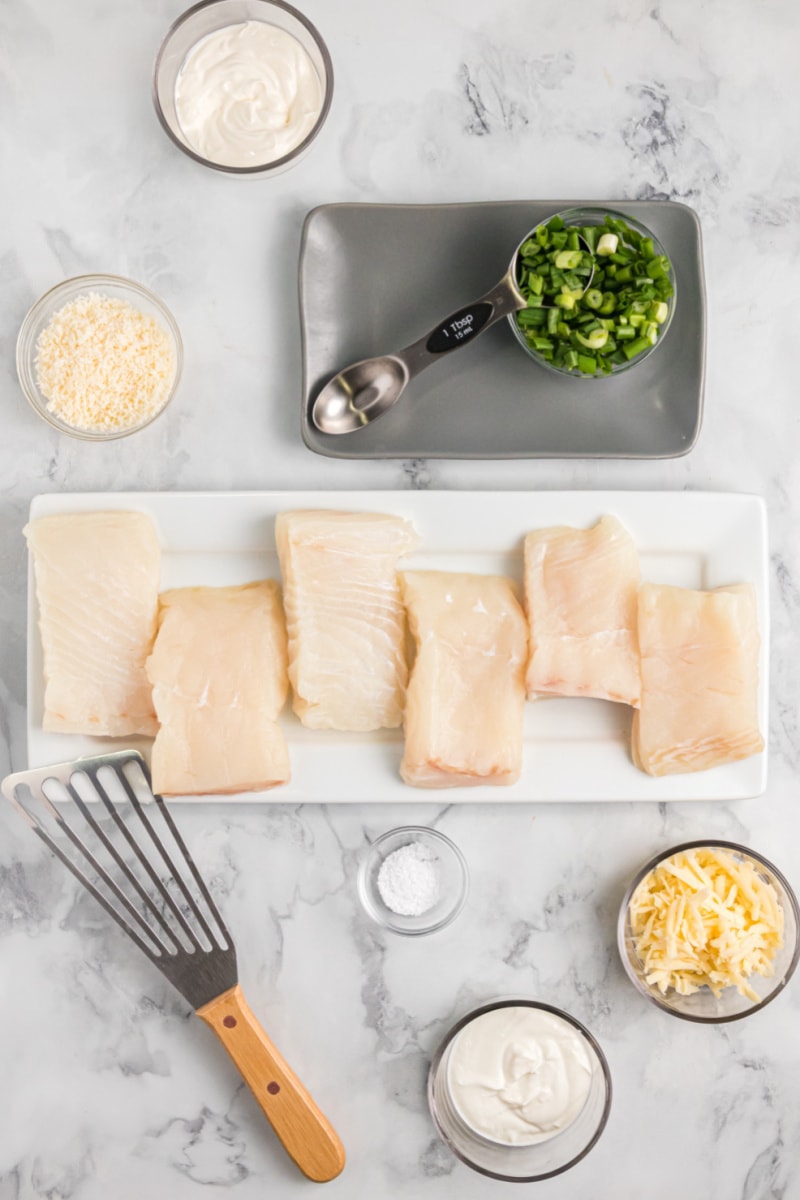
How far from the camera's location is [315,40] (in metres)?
1.89

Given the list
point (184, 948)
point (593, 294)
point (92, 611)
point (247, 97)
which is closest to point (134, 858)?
point (184, 948)

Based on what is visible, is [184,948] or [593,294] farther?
[184,948]

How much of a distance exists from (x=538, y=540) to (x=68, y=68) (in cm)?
131

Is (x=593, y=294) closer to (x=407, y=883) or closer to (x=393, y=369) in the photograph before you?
(x=393, y=369)

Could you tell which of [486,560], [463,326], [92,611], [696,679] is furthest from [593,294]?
[92,611]

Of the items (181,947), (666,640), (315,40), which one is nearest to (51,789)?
(181,947)

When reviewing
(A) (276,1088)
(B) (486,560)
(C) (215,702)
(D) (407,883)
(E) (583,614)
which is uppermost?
(B) (486,560)

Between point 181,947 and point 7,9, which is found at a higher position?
point 7,9

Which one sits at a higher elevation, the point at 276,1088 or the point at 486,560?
the point at 486,560

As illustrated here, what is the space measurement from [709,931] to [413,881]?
1.79 feet

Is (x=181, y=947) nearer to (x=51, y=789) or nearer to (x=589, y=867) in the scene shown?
(x=51, y=789)

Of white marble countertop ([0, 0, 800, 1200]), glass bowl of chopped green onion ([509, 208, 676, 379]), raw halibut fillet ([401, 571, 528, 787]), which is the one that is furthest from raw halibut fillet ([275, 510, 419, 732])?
glass bowl of chopped green onion ([509, 208, 676, 379])

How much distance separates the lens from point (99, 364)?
6.15ft

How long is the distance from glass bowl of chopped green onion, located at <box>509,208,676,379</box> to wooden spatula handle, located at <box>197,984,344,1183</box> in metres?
1.34
